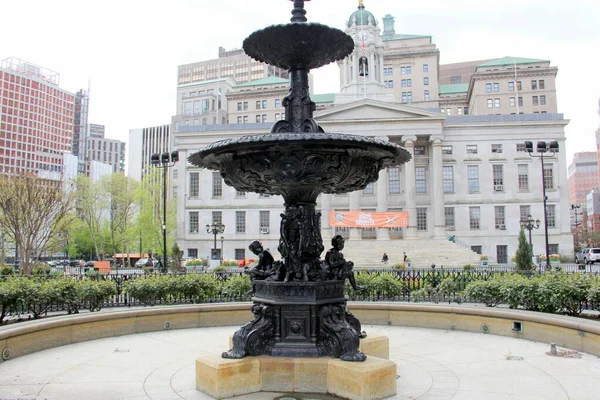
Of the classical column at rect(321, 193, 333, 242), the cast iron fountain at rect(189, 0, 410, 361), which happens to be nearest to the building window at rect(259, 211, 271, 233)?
the classical column at rect(321, 193, 333, 242)

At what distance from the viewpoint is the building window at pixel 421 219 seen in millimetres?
61594

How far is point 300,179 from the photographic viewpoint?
6.60 metres

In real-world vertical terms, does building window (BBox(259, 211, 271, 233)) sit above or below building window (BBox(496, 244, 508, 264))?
above

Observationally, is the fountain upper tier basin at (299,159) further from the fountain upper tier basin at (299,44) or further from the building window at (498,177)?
the building window at (498,177)

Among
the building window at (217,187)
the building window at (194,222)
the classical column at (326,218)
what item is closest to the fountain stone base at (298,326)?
the classical column at (326,218)

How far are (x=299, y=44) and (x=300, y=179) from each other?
6.71 ft

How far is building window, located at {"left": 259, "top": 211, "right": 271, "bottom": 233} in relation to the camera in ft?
208

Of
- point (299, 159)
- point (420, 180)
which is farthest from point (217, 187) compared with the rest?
point (299, 159)

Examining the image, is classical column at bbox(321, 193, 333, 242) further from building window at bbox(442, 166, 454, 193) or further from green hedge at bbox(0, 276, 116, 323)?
green hedge at bbox(0, 276, 116, 323)

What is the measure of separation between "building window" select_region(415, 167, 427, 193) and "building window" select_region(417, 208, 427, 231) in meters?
2.57

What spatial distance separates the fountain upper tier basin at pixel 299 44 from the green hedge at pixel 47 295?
21.6 ft

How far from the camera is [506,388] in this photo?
628 cm

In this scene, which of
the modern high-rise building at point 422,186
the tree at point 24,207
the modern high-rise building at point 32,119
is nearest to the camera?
the tree at point 24,207

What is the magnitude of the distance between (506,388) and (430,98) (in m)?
85.3
